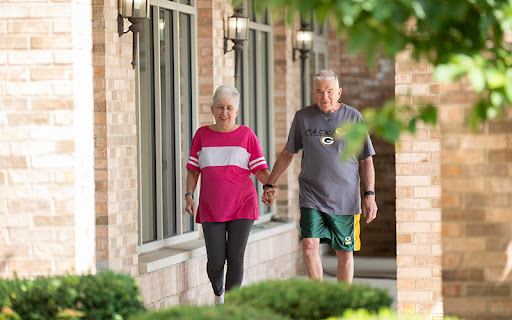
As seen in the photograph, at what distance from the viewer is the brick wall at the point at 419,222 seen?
643 cm

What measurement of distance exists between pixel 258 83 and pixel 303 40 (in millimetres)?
1097

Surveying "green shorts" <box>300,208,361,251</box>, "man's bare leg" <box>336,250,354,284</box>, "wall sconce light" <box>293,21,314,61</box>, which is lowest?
"man's bare leg" <box>336,250,354,284</box>

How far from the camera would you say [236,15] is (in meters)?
9.11

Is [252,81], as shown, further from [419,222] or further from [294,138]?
[419,222]

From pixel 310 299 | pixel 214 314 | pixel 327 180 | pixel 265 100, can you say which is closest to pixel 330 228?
pixel 327 180

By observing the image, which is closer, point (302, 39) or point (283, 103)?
point (283, 103)

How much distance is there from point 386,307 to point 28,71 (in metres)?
Result: 2.15

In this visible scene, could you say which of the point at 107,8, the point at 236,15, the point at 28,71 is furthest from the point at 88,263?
the point at 236,15

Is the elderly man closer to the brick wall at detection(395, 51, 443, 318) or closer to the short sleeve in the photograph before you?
the short sleeve

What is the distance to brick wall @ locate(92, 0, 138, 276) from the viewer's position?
6664mm

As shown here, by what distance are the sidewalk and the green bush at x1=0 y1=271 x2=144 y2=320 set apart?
238 inches

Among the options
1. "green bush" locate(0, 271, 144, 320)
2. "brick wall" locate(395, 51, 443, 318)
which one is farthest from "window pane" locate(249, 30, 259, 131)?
"green bush" locate(0, 271, 144, 320)

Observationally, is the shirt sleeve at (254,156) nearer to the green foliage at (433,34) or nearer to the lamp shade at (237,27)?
the lamp shade at (237,27)

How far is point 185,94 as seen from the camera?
873cm
